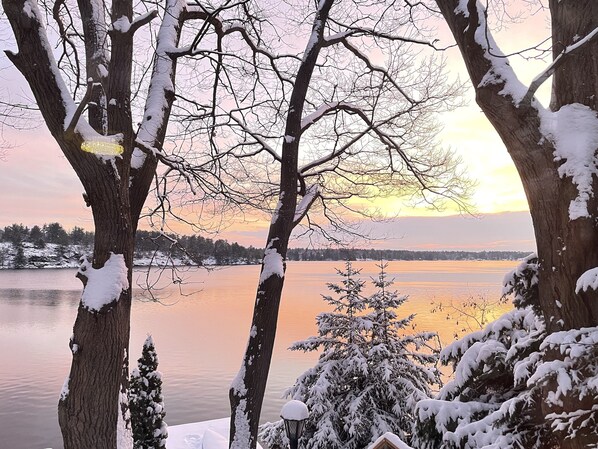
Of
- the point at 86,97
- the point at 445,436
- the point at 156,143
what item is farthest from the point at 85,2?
the point at 445,436

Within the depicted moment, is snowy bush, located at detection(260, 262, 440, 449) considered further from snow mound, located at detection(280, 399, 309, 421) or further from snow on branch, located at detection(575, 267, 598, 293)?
snow on branch, located at detection(575, 267, 598, 293)

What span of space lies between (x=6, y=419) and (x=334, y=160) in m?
13.8

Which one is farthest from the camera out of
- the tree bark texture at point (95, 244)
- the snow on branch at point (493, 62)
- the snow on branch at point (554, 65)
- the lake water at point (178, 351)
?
the lake water at point (178, 351)

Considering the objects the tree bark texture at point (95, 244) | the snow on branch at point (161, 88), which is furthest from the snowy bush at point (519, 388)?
the snow on branch at point (161, 88)

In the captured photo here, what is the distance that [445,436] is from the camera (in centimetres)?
258

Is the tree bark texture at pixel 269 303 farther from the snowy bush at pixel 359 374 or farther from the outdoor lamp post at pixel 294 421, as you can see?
the snowy bush at pixel 359 374

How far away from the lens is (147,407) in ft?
25.8

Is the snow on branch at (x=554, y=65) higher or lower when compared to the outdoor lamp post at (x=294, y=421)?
higher

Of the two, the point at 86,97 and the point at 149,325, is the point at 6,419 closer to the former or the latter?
the point at 149,325

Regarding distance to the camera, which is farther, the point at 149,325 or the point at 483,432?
the point at 149,325

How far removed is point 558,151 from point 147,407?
25.7 feet

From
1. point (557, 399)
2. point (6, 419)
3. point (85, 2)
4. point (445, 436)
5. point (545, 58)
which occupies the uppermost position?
point (85, 2)

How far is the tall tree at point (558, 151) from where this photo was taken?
2213 mm

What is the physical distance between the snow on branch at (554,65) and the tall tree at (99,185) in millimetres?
2564
